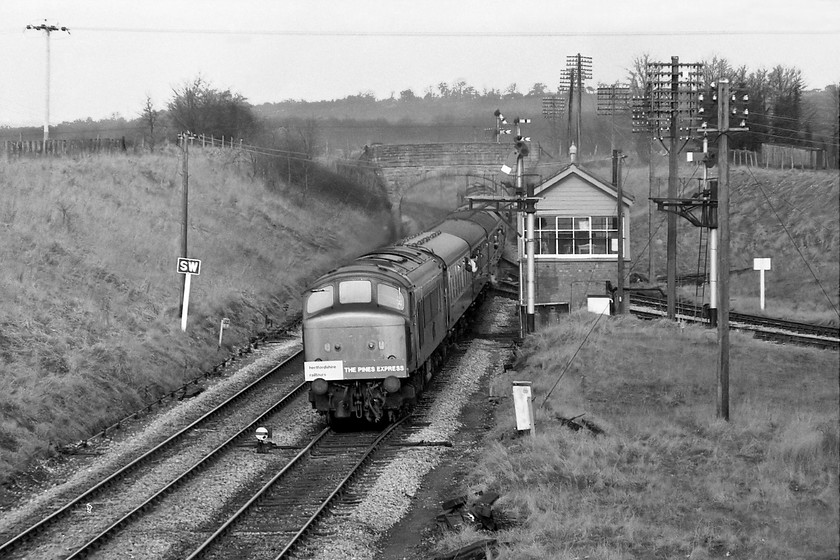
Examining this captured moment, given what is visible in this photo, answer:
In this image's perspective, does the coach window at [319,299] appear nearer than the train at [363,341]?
Result: No

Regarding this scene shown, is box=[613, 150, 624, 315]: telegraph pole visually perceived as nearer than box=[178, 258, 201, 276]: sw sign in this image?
No

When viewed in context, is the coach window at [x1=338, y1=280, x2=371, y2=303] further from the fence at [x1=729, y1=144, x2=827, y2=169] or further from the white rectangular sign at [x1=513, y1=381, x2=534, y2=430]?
the fence at [x1=729, y1=144, x2=827, y2=169]

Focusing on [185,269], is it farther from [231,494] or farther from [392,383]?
[231,494]

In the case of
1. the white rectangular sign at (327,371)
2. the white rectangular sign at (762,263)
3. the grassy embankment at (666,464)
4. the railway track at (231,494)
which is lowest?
the railway track at (231,494)

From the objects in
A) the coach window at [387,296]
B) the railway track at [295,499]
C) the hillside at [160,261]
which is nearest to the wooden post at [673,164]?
the hillside at [160,261]

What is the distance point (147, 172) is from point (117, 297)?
18870mm

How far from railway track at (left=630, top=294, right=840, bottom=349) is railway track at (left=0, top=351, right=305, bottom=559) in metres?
15.4

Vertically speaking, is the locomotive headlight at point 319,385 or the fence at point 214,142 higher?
the fence at point 214,142

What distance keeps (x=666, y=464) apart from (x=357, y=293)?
6.97 m

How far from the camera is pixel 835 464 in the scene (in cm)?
A: 1505

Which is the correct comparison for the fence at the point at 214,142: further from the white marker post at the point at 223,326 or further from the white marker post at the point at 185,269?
the white marker post at the point at 185,269

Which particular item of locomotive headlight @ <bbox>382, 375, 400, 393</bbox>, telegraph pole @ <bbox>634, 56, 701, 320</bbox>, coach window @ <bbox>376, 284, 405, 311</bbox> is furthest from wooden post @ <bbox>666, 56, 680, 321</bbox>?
locomotive headlight @ <bbox>382, 375, 400, 393</bbox>

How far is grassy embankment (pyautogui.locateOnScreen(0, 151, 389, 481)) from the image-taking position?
21297 mm

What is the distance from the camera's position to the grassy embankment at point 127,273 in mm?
21297
